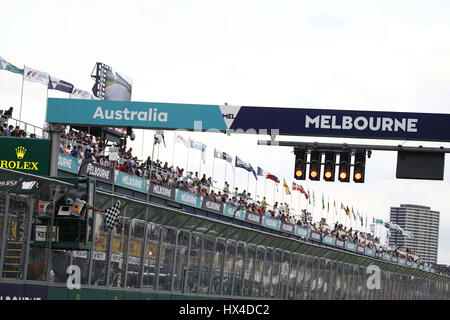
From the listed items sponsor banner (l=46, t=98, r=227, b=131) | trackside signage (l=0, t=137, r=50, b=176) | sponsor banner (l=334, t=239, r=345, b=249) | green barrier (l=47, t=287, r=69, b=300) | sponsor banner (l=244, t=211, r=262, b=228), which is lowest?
green barrier (l=47, t=287, r=69, b=300)

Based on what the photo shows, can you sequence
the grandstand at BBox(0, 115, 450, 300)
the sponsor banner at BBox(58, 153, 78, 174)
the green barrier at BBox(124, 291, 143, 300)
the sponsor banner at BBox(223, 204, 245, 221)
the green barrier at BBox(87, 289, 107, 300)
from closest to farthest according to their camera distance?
the grandstand at BBox(0, 115, 450, 300)
the green barrier at BBox(87, 289, 107, 300)
the green barrier at BBox(124, 291, 143, 300)
the sponsor banner at BBox(58, 153, 78, 174)
the sponsor banner at BBox(223, 204, 245, 221)

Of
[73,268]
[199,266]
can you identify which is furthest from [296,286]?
[73,268]

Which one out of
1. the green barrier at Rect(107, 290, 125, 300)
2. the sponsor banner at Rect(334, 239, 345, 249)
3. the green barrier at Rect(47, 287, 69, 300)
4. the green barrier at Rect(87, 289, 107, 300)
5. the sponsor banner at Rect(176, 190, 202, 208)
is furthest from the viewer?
the sponsor banner at Rect(334, 239, 345, 249)

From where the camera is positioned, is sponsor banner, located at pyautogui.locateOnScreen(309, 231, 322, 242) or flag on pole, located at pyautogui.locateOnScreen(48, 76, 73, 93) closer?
flag on pole, located at pyautogui.locateOnScreen(48, 76, 73, 93)

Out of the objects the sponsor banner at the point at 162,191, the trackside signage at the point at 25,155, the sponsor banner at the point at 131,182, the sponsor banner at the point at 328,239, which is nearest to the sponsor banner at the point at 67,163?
the sponsor banner at the point at 131,182

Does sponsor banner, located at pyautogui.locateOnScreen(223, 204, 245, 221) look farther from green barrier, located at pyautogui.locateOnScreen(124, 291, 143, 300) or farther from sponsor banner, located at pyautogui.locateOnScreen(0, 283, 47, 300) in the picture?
sponsor banner, located at pyautogui.locateOnScreen(0, 283, 47, 300)

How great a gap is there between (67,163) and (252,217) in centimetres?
2231

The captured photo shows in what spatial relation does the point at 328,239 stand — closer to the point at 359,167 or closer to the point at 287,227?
the point at 287,227

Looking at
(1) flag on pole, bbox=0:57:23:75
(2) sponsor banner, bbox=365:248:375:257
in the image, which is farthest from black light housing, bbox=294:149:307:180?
(2) sponsor banner, bbox=365:248:375:257

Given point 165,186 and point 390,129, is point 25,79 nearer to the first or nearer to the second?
point 165,186

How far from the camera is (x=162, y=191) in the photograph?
1750 inches

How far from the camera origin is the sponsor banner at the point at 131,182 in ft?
131

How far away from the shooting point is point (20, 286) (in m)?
15.1

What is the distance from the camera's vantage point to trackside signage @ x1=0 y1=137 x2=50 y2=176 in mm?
19203
